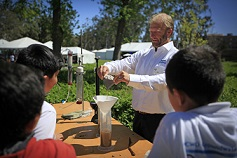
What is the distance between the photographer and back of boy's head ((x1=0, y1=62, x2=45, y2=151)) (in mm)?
910

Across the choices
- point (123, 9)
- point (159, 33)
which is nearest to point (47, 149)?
point (159, 33)

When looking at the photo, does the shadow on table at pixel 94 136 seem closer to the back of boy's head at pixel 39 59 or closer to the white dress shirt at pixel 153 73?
the white dress shirt at pixel 153 73

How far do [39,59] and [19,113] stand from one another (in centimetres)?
91

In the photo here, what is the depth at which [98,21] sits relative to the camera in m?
65.5

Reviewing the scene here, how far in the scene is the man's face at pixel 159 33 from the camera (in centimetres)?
273

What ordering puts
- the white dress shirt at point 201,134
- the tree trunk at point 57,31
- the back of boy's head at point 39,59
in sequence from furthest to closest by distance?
1. the tree trunk at point 57,31
2. the back of boy's head at point 39,59
3. the white dress shirt at point 201,134

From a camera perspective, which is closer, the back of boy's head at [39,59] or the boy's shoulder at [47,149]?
the boy's shoulder at [47,149]

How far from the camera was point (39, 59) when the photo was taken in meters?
1.78

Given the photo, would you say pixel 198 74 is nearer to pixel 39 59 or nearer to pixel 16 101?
pixel 16 101

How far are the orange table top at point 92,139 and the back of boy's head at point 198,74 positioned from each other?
92 cm

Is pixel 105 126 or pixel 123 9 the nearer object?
pixel 105 126

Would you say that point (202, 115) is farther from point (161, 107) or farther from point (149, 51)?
point (149, 51)

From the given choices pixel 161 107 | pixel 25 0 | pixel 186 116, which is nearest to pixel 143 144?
pixel 161 107

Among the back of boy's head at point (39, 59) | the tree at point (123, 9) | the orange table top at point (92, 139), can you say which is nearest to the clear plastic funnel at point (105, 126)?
the orange table top at point (92, 139)
